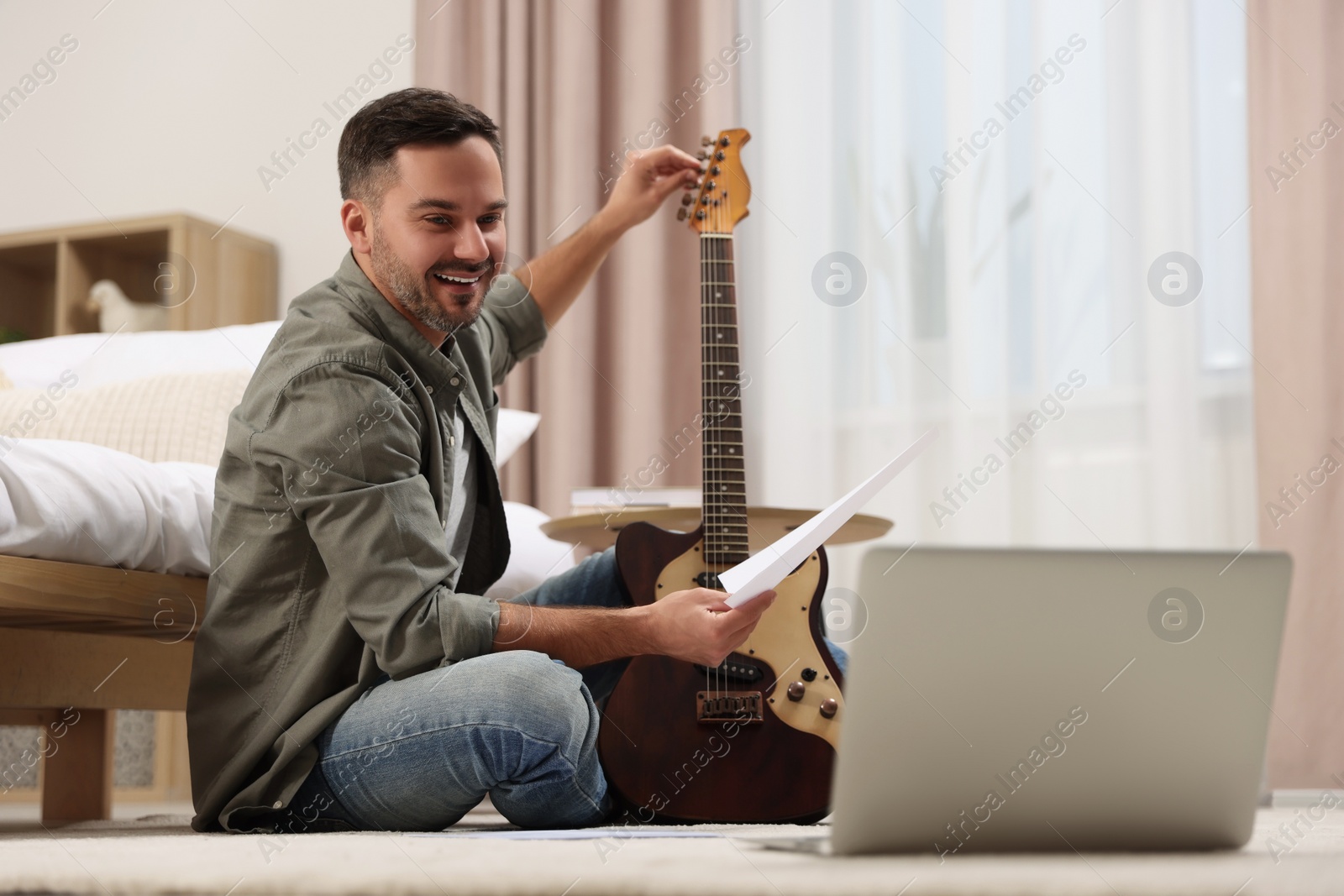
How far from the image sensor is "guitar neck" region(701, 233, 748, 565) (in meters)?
1.39

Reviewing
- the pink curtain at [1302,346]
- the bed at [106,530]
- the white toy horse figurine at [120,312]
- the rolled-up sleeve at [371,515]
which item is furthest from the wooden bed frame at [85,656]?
the pink curtain at [1302,346]

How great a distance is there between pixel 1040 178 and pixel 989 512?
0.60 metres

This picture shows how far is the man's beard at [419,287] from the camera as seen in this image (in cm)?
132

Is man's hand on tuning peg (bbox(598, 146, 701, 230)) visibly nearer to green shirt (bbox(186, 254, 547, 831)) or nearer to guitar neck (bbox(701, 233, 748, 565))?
guitar neck (bbox(701, 233, 748, 565))

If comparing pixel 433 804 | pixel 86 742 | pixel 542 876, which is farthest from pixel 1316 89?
pixel 86 742

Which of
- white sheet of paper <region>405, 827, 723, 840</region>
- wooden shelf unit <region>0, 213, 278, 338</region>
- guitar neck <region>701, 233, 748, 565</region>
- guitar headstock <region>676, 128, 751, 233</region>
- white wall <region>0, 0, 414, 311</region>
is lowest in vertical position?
white sheet of paper <region>405, 827, 723, 840</region>

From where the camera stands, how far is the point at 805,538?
2.77 ft

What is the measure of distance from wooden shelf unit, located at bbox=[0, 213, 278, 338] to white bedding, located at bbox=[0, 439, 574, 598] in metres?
1.34

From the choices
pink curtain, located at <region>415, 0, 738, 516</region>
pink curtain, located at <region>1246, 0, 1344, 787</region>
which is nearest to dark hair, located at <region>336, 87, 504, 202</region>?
pink curtain, located at <region>415, 0, 738, 516</region>

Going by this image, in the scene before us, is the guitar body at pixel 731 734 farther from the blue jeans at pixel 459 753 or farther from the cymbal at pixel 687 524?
the cymbal at pixel 687 524

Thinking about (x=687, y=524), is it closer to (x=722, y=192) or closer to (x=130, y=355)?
(x=722, y=192)

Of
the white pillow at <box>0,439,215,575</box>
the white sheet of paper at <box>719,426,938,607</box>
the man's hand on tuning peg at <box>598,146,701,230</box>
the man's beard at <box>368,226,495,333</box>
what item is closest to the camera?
the white sheet of paper at <box>719,426,938,607</box>

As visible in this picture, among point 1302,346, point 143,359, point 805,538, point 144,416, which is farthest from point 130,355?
point 1302,346

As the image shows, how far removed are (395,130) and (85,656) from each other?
765 millimetres
